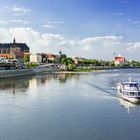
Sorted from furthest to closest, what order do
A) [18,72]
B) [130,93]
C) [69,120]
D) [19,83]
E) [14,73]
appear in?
1. [18,72]
2. [14,73]
3. [19,83]
4. [130,93]
5. [69,120]

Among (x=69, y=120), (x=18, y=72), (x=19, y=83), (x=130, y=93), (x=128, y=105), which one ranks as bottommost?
(x=69, y=120)

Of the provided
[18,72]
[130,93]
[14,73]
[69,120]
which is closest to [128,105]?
[130,93]

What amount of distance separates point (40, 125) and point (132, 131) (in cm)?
758

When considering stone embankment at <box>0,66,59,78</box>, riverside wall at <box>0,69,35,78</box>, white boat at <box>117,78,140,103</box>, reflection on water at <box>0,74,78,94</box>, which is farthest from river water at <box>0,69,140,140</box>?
stone embankment at <box>0,66,59,78</box>

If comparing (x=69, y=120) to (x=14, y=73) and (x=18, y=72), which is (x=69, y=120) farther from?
(x=18, y=72)

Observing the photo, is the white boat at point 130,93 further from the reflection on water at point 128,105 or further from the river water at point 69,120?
the river water at point 69,120

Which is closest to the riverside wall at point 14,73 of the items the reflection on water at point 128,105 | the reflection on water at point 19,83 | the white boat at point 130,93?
the reflection on water at point 19,83

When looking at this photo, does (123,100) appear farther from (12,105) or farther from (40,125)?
(40,125)

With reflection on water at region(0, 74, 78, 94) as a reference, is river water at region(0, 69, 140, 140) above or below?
below

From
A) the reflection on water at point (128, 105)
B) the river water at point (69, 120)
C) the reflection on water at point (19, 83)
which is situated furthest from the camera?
the reflection on water at point (19, 83)

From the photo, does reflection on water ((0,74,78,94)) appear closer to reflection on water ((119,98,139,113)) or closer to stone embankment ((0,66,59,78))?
stone embankment ((0,66,59,78))

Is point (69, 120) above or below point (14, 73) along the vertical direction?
below

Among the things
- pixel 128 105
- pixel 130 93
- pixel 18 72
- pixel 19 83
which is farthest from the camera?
pixel 18 72

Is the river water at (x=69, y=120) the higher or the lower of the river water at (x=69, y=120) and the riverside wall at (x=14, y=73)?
the lower
